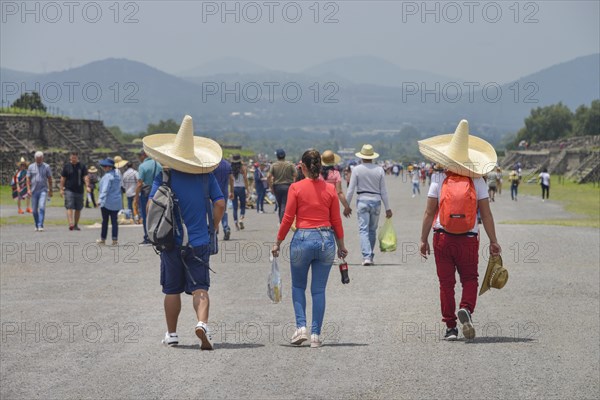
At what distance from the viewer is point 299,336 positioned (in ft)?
32.0

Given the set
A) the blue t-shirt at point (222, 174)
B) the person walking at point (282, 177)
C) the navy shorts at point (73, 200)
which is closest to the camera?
the blue t-shirt at point (222, 174)

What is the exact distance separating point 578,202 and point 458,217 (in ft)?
117

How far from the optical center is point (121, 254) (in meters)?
17.7

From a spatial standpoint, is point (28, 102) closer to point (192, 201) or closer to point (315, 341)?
point (192, 201)

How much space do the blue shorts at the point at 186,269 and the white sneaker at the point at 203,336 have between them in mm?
421

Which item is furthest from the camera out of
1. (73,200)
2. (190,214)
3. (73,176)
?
(73,200)

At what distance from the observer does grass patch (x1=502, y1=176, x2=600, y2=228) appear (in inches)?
1118

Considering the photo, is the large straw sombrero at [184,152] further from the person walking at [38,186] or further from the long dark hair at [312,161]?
the person walking at [38,186]

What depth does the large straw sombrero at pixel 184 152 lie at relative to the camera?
946 cm

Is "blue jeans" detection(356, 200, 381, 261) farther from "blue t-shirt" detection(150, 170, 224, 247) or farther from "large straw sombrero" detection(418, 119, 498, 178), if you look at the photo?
"blue t-shirt" detection(150, 170, 224, 247)

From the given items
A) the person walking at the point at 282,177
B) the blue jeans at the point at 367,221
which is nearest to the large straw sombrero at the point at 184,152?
the blue jeans at the point at 367,221

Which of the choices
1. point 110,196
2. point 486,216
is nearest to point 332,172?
point 110,196

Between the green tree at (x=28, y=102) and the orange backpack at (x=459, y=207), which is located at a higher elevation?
the green tree at (x=28, y=102)

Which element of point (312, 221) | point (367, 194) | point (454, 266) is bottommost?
point (454, 266)
